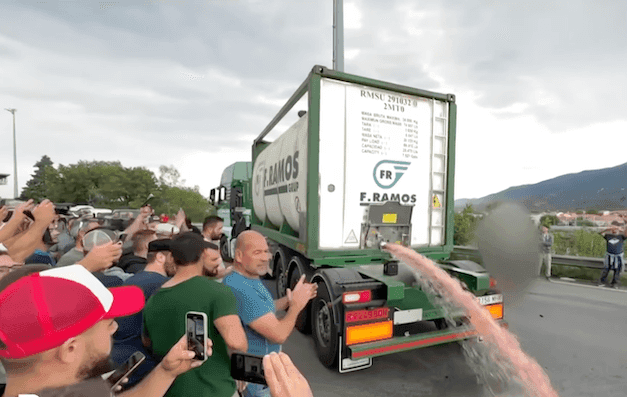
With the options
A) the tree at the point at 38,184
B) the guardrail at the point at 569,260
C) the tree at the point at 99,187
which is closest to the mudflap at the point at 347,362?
the guardrail at the point at 569,260

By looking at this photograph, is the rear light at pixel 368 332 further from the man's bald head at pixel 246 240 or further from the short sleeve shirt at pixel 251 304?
the man's bald head at pixel 246 240

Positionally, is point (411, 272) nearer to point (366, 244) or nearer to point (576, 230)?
point (366, 244)

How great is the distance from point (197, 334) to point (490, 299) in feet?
13.1

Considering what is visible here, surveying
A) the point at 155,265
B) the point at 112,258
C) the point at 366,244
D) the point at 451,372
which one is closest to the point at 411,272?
the point at 366,244

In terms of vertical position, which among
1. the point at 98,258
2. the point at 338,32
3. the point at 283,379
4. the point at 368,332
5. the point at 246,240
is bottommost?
the point at 368,332

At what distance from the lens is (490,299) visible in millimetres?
4367

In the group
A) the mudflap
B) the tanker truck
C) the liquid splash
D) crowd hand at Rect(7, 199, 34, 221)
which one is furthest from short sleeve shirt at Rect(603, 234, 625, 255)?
crowd hand at Rect(7, 199, 34, 221)

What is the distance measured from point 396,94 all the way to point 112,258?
3935 mm

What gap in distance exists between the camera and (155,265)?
286cm

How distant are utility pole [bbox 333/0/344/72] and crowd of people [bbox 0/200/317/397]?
789cm

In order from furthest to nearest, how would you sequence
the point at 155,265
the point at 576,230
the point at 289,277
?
the point at 576,230
the point at 289,277
the point at 155,265

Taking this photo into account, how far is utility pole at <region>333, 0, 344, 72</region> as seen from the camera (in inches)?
377

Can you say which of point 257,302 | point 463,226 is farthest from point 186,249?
point 463,226

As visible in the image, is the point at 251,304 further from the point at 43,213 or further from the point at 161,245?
the point at 43,213
